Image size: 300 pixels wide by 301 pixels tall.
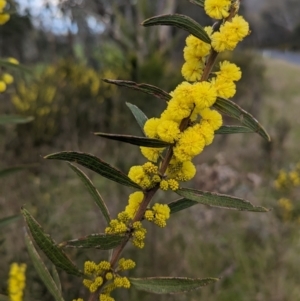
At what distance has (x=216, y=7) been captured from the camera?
76 cm

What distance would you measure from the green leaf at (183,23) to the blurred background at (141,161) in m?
0.32

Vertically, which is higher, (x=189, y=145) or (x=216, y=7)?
(x=216, y=7)

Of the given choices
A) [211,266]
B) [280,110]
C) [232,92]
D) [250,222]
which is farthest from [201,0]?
[280,110]

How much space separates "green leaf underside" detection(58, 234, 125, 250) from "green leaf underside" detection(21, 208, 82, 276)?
0.10ft

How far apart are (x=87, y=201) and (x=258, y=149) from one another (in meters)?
3.09

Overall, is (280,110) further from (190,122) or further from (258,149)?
(190,122)

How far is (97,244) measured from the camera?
2.58 ft

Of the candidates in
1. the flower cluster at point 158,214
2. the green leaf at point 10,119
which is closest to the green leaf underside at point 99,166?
the flower cluster at point 158,214

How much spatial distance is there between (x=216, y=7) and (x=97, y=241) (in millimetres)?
434

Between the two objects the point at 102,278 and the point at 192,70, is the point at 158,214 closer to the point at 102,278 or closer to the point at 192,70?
the point at 102,278

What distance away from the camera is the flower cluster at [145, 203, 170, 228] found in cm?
79

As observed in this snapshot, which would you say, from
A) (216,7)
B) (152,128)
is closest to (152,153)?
(152,128)

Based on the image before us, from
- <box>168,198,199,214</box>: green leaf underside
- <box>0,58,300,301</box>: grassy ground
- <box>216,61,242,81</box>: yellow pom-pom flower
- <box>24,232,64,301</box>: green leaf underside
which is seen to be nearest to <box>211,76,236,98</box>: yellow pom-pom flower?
<box>216,61,242,81</box>: yellow pom-pom flower

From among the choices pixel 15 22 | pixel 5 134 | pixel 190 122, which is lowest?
pixel 190 122
